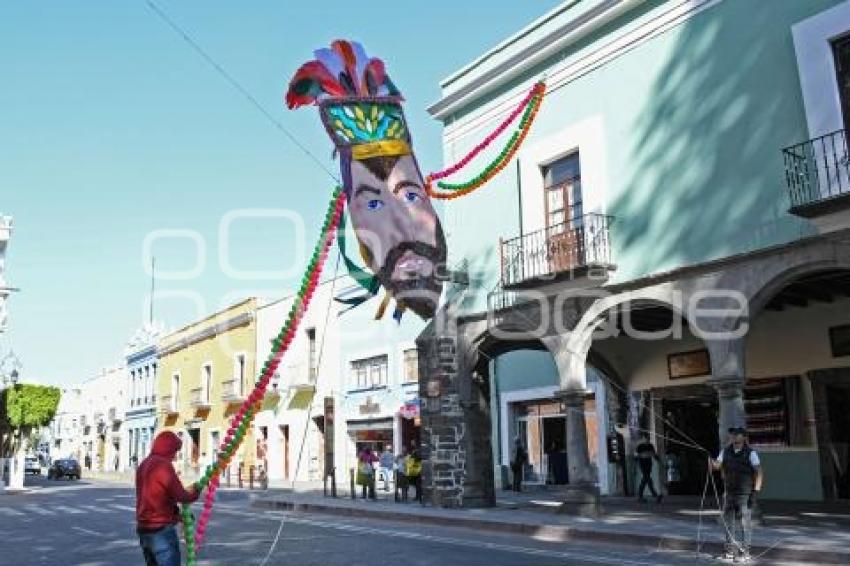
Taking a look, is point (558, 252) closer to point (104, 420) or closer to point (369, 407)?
point (369, 407)

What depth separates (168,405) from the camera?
45.7m

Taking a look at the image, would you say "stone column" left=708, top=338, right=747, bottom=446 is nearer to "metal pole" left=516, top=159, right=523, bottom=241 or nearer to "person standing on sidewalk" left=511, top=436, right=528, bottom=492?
"metal pole" left=516, top=159, right=523, bottom=241

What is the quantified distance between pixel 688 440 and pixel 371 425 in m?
13.0

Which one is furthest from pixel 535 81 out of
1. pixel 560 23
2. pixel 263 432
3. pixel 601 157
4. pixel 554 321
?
pixel 263 432

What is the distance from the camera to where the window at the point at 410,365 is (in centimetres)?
2669

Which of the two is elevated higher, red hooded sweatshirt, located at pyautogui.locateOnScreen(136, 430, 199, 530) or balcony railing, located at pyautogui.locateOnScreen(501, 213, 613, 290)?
balcony railing, located at pyautogui.locateOnScreen(501, 213, 613, 290)

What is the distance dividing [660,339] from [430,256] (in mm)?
11386

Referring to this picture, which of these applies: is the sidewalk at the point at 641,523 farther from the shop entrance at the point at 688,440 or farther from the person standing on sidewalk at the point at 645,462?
the shop entrance at the point at 688,440

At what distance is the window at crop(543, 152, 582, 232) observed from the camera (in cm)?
1563

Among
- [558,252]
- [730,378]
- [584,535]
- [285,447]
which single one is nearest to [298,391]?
[285,447]

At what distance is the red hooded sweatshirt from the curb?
717cm

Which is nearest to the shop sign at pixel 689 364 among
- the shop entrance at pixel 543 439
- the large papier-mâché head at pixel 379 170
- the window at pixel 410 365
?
the shop entrance at pixel 543 439

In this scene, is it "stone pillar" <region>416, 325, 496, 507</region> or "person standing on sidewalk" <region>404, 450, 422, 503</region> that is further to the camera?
"person standing on sidewalk" <region>404, 450, 422, 503</region>

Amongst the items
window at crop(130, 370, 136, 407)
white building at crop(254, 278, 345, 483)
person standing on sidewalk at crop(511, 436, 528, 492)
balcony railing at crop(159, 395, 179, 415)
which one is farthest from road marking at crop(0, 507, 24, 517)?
window at crop(130, 370, 136, 407)
